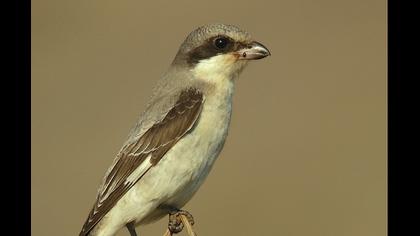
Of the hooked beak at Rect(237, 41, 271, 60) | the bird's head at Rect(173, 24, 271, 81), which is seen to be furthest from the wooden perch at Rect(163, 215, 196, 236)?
the hooked beak at Rect(237, 41, 271, 60)

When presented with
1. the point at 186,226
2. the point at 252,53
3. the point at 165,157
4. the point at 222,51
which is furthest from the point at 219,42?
the point at 186,226

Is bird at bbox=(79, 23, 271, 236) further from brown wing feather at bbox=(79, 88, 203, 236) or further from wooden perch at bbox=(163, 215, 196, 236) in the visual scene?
wooden perch at bbox=(163, 215, 196, 236)

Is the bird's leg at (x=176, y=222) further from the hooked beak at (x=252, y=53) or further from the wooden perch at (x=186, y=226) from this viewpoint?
the hooked beak at (x=252, y=53)

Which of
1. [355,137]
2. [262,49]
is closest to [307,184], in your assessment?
[355,137]

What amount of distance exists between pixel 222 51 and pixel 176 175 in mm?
876

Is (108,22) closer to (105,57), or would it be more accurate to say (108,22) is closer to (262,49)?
(105,57)

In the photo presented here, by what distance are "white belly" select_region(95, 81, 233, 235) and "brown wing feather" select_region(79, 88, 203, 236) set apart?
39 mm

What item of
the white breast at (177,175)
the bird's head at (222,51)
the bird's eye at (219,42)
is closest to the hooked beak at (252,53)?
the bird's head at (222,51)

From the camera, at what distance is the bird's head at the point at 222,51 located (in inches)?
211

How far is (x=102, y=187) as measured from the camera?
509 centimetres

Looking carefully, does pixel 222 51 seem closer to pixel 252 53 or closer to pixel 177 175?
pixel 252 53

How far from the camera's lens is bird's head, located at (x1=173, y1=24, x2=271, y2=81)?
17.6 ft

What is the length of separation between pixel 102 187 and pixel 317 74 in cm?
622

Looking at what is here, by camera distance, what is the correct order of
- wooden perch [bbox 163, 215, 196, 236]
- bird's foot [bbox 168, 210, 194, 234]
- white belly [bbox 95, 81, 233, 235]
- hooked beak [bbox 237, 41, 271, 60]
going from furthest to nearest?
1. hooked beak [bbox 237, 41, 271, 60]
2. white belly [bbox 95, 81, 233, 235]
3. bird's foot [bbox 168, 210, 194, 234]
4. wooden perch [bbox 163, 215, 196, 236]
